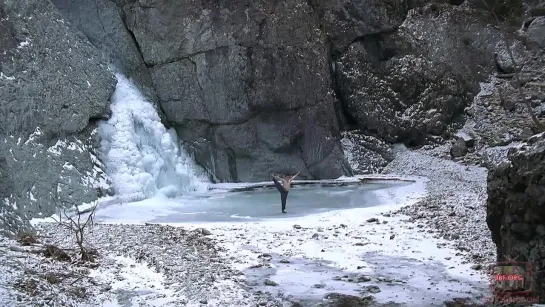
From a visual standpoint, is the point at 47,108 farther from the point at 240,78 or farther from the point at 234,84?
the point at 240,78

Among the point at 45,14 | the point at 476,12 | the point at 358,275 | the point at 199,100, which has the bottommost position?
the point at 358,275

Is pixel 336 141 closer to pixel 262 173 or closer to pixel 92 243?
pixel 262 173

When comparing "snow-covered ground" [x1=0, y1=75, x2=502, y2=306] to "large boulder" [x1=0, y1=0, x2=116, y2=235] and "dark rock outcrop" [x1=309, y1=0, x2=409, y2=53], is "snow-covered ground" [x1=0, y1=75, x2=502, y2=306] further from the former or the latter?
"dark rock outcrop" [x1=309, y1=0, x2=409, y2=53]

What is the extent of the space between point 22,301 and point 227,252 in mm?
3968

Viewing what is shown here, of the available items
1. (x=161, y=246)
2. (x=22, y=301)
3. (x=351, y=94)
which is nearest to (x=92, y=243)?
(x=161, y=246)

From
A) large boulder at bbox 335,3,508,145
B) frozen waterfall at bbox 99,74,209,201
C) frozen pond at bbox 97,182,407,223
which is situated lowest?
frozen pond at bbox 97,182,407,223

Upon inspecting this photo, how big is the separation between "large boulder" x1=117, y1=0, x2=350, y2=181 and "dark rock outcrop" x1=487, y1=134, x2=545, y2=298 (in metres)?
14.6

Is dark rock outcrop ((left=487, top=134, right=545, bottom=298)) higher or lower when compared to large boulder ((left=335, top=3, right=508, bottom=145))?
lower

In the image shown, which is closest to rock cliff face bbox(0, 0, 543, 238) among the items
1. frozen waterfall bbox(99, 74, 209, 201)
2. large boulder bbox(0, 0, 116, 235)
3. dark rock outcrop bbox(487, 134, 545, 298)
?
large boulder bbox(0, 0, 116, 235)

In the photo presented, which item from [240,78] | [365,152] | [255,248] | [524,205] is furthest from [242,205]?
[524,205]

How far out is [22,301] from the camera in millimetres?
6211

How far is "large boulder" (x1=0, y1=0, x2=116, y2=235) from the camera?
13430mm

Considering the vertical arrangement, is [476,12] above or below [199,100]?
above

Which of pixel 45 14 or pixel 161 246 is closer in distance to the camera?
pixel 161 246
